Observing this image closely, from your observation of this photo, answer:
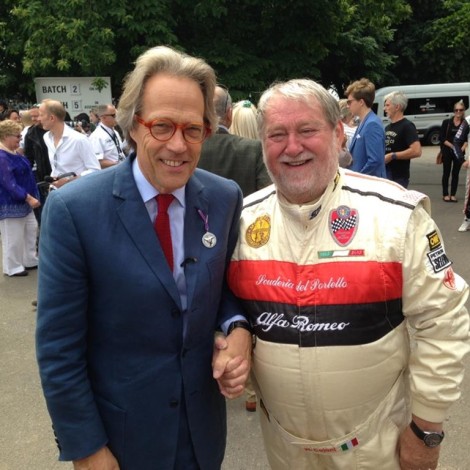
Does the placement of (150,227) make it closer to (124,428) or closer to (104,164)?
(124,428)

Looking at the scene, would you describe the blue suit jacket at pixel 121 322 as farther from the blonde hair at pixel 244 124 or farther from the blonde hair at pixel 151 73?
the blonde hair at pixel 244 124

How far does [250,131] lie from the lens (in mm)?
3773

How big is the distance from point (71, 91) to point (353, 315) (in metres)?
10.5

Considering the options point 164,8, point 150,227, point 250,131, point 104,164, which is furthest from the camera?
point 164,8

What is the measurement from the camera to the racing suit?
1.68 meters

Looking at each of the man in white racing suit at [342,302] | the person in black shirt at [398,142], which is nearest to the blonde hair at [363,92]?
the person in black shirt at [398,142]

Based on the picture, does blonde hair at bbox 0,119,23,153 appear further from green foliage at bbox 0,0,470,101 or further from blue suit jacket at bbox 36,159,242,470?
blue suit jacket at bbox 36,159,242,470

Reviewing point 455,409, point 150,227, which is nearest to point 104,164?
point 455,409

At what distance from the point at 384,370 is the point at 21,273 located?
5.84m

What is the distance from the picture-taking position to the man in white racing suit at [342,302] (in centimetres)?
169

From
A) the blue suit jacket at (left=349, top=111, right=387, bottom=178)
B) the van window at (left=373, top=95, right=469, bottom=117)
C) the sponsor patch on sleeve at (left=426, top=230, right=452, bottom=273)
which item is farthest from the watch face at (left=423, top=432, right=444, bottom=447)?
the van window at (left=373, top=95, right=469, bottom=117)

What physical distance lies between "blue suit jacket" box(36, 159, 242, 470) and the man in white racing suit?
0.23 meters

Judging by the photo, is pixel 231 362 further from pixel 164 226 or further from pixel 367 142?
pixel 367 142

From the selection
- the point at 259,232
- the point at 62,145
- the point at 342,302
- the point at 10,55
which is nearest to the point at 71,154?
the point at 62,145
